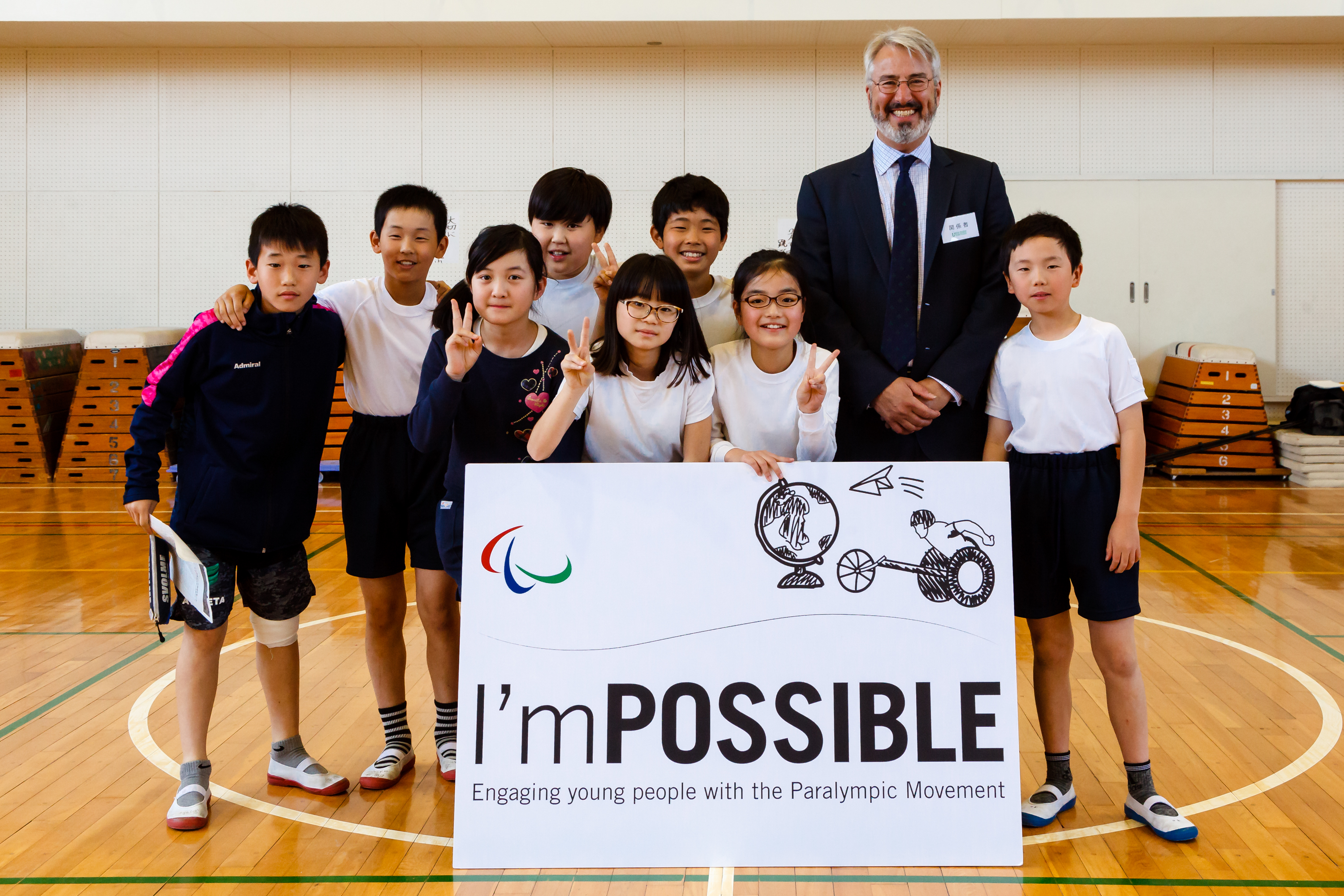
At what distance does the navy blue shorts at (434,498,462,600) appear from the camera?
8.35 ft

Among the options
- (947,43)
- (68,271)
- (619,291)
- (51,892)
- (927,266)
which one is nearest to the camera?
(51,892)

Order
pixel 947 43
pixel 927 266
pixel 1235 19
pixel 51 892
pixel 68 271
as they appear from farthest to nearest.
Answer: pixel 68 271 < pixel 947 43 < pixel 1235 19 < pixel 927 266 < pixel 51 892

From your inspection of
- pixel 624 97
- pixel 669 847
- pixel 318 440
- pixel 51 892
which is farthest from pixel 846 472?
pixel 624 97

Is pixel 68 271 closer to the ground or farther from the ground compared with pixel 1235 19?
closer to the ground

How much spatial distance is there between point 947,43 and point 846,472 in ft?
23.8

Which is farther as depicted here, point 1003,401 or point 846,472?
point 1003,401

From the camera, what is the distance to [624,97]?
870 cm

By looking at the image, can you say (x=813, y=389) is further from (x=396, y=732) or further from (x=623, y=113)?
(x=623, y=113)

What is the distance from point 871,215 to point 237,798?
225 centimetres

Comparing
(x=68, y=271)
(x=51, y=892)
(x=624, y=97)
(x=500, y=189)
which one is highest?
(x=624, y=97)

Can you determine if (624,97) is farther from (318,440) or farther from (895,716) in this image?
(895,716)

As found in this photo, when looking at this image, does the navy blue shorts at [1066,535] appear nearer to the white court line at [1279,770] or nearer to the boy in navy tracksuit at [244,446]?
the white court line at [1279,770]

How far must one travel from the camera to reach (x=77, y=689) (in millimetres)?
3580

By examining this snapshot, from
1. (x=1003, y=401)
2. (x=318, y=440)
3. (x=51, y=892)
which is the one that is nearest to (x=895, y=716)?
(x=1003, y=401)
